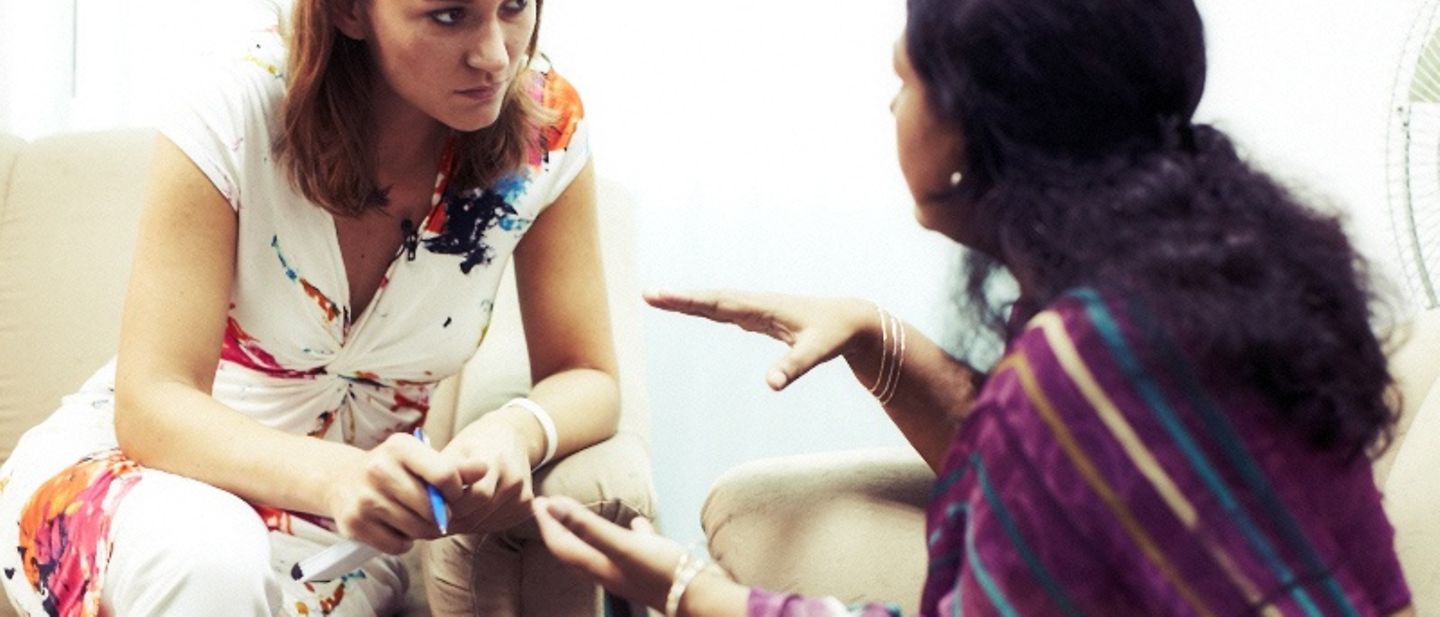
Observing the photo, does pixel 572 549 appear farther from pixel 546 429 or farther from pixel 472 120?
pixel 472 120

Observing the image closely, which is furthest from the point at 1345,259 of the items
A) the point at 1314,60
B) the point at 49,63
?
the point at 49,63

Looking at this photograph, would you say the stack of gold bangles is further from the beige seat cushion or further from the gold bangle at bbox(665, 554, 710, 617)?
the beige seat cushion

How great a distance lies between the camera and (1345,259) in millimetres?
812

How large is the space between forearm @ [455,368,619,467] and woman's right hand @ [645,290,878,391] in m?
0.21

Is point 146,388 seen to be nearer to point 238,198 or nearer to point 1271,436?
point 238,198

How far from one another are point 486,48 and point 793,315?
0.35 m

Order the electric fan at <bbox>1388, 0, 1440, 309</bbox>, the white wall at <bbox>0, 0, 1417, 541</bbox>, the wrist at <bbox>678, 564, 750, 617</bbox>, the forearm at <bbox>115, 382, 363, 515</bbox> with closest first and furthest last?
the wrist at <bbox>678, 564, 750, 617</bbox>, the forearm at <bbox>115, 382, 363, 515</bbox>, the electric fan at <bbox>1388, 0, 1440, 309</bbox>, the white wall at <bbox>0, 0, 1417, 541</bbox>

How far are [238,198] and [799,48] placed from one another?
3.12 ft

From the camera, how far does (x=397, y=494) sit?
1.11 m

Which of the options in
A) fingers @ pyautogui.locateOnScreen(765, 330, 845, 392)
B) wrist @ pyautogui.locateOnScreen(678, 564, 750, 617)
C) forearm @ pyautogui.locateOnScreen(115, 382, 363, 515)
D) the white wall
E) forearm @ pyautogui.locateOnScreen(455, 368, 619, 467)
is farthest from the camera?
the white wall

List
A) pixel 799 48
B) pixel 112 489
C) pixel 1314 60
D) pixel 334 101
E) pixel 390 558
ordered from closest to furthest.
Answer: pixel 112 489
pixel 334 101
pixel 390 558
pixel 1314 60
pixel 799 48

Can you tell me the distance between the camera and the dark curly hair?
0.76 metres

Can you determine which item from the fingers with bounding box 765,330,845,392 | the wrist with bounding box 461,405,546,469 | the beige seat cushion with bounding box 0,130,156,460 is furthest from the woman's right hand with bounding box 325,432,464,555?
the beige seat cushion with bounding box 0,130,156,460

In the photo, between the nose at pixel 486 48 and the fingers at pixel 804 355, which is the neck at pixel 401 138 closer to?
the nose at pixel 486 48
